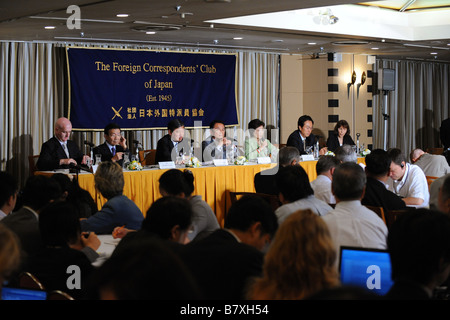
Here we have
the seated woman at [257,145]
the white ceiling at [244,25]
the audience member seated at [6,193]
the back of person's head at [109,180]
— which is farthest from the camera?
the seated woman at [257,145]

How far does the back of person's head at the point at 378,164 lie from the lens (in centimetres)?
476

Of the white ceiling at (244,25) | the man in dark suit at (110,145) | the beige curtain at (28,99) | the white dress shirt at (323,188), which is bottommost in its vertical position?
the white dress shirt at (323,188)

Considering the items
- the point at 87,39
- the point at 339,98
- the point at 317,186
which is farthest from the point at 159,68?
the point at 317,186

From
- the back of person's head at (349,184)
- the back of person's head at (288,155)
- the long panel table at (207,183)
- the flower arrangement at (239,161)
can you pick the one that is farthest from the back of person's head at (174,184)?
the flower arrangement at (239,161)

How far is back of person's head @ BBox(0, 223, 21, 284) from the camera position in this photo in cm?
163

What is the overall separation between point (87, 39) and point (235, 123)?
3118mm

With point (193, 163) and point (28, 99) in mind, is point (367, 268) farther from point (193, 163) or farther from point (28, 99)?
point (28, 99)

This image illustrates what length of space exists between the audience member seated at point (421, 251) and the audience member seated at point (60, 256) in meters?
1.26

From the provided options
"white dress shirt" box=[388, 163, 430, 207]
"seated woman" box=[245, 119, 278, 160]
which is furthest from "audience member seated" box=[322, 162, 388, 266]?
"seated woman" box=[245, 119, 278, 160]

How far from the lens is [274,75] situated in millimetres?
11648

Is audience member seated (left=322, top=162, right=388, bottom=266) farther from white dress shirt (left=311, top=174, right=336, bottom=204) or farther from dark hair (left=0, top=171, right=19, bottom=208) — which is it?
dark hair (left=0, top=171, right=19, bottom=208)

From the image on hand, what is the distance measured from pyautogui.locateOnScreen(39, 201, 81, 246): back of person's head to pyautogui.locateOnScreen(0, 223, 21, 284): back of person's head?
4.02ft

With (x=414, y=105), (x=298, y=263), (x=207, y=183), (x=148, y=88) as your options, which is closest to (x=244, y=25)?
(x=207, y=183)

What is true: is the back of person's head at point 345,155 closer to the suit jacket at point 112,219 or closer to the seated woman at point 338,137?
the suit jacket at point 112,219
